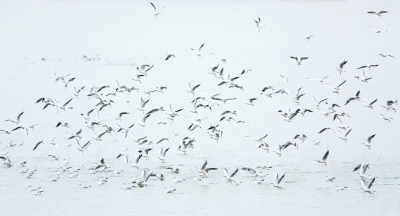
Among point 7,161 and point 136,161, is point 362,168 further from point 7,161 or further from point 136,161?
point 7,161

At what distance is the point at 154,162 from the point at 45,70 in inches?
589

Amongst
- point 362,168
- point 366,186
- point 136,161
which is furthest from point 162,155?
point 366,186

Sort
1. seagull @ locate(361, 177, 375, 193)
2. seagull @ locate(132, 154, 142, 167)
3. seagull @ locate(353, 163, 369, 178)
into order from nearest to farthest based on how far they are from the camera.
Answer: seagull @ locate(361, 177, 375, 193), seagull @ locate(353, 163, 369, 178), seagull @ locate(132, 154, 142, 167)

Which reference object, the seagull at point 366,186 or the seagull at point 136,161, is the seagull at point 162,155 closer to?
the seagull at point 136,161

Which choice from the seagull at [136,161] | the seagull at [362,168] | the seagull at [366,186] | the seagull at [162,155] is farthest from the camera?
the seagull at [162,155]

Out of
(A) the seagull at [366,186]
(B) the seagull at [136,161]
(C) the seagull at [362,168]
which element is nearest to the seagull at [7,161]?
(B) the seagull at [136,161]

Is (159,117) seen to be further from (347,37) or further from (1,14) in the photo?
(1,14)

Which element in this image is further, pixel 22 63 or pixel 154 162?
pixel 22 63

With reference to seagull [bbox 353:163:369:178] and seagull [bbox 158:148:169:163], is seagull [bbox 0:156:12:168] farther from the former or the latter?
seagull [bbox 353:163:369:178]

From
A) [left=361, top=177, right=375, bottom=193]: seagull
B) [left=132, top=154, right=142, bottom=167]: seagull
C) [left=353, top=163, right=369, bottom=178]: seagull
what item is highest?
[left=132, top=154, right=142, bottom=167]: seagull

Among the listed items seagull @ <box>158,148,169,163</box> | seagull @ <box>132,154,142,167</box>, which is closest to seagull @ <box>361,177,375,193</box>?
seagull @ <box>158,148,169,163</box>

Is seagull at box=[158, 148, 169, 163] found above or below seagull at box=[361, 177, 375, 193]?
above

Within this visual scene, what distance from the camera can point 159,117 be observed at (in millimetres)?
24469

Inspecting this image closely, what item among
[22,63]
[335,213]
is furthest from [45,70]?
[335,213]
